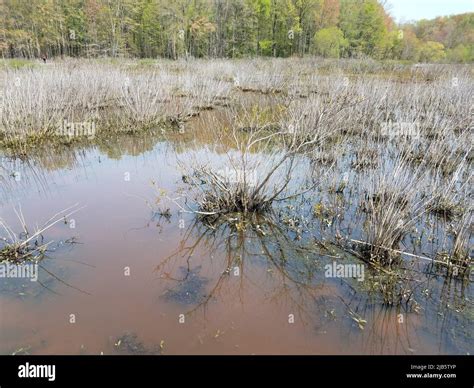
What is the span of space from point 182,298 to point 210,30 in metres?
34.4

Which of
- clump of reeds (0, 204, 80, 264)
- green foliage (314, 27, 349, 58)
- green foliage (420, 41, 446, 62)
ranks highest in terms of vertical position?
green foliage (314, 27, 349, 58)

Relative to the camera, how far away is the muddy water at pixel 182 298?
2.81 meters

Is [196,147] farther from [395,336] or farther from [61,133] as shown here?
[395,336]

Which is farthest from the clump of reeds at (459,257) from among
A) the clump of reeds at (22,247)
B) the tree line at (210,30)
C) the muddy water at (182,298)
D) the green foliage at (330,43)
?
the green foliage at (330,43)

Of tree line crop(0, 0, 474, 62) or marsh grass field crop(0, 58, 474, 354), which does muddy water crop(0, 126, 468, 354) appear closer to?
marsh grass field crop(0, 58, 474, 354)

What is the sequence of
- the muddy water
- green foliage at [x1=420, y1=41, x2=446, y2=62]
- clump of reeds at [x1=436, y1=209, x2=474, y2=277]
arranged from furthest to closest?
1. green foliage at [x1=420, y1=41, x2=446, y2=62]
2. clump of reeds at [x1=436, y1=209, x2=474, y2=277]
3. the muddy water

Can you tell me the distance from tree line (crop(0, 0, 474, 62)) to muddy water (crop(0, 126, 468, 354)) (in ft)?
76.9

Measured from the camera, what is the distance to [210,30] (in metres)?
33.3

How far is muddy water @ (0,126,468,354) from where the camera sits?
2.81 metres

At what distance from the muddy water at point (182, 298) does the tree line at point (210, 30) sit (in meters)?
→ 23.4

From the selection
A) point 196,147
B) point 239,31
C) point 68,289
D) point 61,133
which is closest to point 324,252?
point 68,289

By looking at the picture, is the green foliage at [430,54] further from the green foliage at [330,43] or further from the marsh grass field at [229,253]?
the marsh grass field at [229,253]

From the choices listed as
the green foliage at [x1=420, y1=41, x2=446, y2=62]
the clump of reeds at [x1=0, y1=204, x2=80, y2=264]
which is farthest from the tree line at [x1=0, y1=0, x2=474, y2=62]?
the clump of reeds at [x1=0, y1=204, x2=80, y2=264]

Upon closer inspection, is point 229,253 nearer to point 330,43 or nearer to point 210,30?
point 330,43
